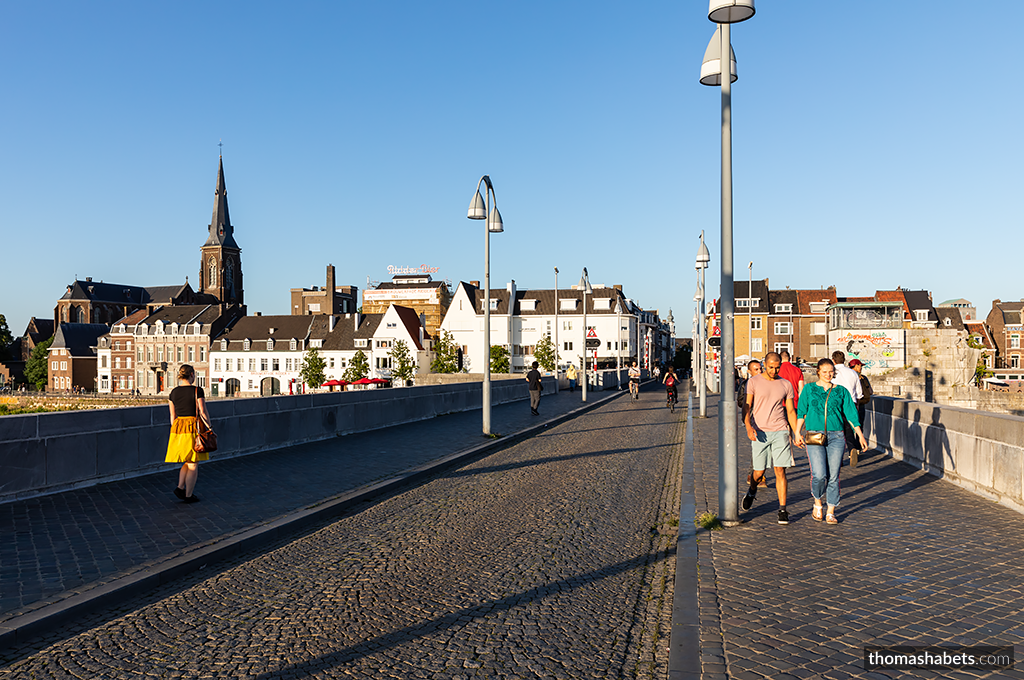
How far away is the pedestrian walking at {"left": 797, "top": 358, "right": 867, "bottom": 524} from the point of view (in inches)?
312

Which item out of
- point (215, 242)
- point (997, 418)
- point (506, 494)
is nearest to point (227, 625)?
point (506, 494)

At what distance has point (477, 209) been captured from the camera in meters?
17.4

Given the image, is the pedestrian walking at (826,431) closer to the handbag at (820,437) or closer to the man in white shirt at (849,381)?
the handbag at (820,437)

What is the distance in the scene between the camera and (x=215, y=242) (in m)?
126

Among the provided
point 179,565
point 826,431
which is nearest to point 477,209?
point 826,431

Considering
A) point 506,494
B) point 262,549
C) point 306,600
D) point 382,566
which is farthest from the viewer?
point 506,494

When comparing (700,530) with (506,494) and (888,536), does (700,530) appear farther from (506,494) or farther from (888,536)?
(506,494)

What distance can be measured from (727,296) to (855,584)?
3327 mm

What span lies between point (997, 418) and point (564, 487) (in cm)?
532

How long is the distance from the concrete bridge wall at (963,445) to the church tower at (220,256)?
12493 centimetres

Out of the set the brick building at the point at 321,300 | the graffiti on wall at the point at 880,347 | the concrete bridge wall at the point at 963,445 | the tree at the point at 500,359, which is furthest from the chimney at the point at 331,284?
the concrete bridge wall at the point at 963,445

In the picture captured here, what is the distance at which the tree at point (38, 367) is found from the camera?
118m

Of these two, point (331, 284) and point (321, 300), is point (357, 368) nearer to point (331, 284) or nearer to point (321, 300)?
point (331, 284)

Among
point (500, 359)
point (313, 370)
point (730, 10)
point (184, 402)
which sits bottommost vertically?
point (313, 370)
